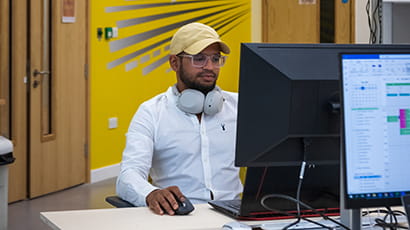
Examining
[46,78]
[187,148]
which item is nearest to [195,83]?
[187,148]

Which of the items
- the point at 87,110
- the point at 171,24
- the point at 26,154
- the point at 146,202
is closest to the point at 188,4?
the point at 171,24

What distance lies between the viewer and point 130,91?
7.33 meters

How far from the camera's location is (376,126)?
177 cm

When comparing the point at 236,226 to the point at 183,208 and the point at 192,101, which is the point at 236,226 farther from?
the point at 192,101

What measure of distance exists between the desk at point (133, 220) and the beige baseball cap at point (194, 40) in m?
0.88

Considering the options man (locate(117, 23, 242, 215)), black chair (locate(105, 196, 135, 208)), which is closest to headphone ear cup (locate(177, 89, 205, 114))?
man (locate(117, 23, 242, 215))

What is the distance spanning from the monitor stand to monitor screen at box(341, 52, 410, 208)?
0.16 meters

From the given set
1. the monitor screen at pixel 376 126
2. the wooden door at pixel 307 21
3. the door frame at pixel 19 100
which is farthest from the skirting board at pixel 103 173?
the monitor screen at pixel 376 126

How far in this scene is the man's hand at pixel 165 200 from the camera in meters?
2.37

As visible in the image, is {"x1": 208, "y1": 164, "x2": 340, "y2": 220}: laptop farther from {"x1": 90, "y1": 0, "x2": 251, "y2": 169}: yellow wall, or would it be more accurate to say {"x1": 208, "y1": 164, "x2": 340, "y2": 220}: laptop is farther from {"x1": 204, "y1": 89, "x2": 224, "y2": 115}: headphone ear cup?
{"x1": 90, "y1": 0, "x2": 251, "y2": 169}: yellow wall

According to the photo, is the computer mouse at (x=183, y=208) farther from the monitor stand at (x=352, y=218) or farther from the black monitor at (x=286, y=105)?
the monitor stand at (x=352, y=218)

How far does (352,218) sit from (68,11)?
189 inches

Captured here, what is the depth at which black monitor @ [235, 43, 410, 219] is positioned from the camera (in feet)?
6.62

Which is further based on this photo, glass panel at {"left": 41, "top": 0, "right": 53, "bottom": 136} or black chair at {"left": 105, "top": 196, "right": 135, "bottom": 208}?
glass panel at {"left": 41, "top": 0, "right": 53, "bottom": 136}
